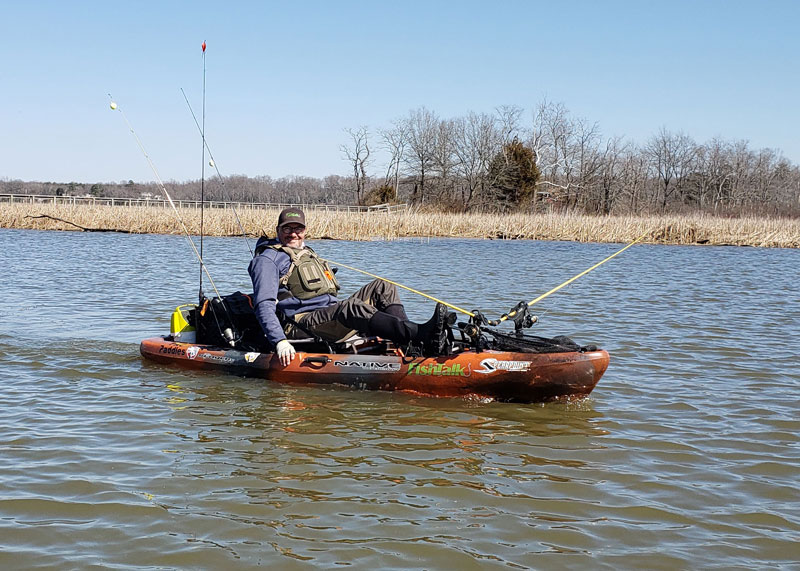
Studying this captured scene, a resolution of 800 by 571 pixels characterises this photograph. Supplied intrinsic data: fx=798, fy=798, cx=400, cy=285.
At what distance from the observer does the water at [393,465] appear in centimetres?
369

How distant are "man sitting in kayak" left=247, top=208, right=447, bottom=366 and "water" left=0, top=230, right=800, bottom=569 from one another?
495mm

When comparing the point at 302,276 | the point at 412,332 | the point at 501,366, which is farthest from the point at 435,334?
the point at 302,276

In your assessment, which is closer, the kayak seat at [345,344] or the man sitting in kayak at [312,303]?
the man sitting in kayak at [312,303]

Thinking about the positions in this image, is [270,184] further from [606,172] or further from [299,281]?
[299,281]

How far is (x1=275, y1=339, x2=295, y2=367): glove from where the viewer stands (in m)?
6.48

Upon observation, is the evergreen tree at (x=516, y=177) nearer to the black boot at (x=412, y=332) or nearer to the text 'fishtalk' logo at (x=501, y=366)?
the black boot at (x=412, y=332)

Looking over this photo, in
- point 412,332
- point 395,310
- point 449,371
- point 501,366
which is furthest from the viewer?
point 395,310

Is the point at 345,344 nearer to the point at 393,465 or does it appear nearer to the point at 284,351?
the point at 284,351

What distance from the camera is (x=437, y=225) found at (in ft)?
103

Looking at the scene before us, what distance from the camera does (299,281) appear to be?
6895 mm

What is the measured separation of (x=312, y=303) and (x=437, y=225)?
24664 mm

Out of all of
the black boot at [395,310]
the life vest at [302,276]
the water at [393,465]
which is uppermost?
the life vest at [302,276]

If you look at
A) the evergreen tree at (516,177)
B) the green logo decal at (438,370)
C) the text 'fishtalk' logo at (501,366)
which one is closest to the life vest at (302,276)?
the green logo decal at (438,370)

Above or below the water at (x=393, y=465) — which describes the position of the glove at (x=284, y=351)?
above
